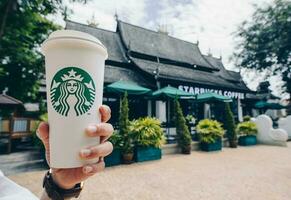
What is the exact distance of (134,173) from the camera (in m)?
6.13

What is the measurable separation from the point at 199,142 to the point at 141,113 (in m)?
4.83

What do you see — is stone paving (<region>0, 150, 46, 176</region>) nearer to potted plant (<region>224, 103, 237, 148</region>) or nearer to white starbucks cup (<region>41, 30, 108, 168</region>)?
white starbucks cup (<region>41, 30, 108, 168</region>)

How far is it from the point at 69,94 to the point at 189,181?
5.28 m

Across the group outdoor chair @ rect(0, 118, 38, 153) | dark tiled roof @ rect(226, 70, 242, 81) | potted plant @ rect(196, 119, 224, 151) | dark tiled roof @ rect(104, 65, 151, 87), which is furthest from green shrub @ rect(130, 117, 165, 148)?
dark tiled roof @ rect(226, 70, 242, 81)

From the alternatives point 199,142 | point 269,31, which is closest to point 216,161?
point 199,142

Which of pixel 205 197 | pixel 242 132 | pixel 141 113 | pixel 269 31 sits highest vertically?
pixel 269 31

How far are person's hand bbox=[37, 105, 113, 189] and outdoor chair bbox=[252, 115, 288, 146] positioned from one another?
13.4 m

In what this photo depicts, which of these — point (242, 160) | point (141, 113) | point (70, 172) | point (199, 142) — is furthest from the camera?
point (141, 113)

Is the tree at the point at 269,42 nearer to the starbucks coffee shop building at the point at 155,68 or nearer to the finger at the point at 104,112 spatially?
the starbucks coffee shop building at the point at 155,68

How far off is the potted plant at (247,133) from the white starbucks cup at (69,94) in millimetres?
12937

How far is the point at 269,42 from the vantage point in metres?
25.4

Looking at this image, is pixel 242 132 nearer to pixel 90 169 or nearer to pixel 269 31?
pixel 90 169

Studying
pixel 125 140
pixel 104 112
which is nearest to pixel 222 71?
pixel 125 140

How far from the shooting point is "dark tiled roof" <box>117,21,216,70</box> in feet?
55.1
